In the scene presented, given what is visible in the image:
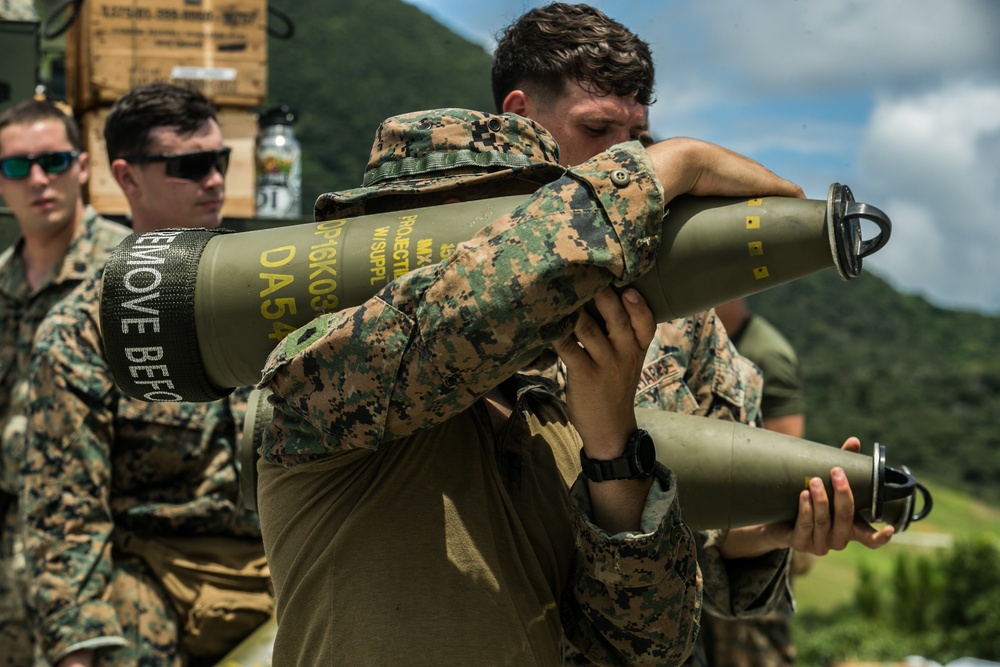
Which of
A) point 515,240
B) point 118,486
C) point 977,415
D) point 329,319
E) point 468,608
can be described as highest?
point 515,240

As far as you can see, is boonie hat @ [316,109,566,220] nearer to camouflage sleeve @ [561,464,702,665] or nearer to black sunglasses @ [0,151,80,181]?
camouflage sleeve @ [561,464,702,665]

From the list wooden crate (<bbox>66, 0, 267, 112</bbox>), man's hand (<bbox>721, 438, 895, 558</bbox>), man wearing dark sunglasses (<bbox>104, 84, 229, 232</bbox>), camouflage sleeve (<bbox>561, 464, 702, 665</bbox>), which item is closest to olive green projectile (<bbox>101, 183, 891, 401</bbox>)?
camouflage sleeve (<bbox>561, 464, 702, 665</bbox>)

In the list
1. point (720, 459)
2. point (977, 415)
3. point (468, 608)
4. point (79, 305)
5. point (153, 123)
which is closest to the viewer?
point (468, 608)

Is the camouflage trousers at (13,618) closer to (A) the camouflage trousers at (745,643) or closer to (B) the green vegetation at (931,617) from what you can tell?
(A) the camouflage trousers at (745,643)

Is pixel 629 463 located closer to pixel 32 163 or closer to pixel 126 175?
pixel 126 175

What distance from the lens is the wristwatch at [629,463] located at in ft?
7.11

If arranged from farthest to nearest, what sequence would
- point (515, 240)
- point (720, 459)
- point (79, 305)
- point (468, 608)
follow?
point (79, 305) → point (720, 459) → point (468, 608) → point (515, 240)

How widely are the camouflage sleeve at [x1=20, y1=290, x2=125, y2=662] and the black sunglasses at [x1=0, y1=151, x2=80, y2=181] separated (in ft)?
3.94

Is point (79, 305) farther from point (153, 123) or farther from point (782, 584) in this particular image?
point (782, 584)

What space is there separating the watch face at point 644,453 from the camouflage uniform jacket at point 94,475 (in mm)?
1884

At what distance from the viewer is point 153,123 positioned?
424cm

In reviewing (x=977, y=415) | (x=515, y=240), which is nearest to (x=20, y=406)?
(x=515, y=240)

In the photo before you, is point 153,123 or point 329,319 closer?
point 329,319

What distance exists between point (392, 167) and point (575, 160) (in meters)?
0.78
